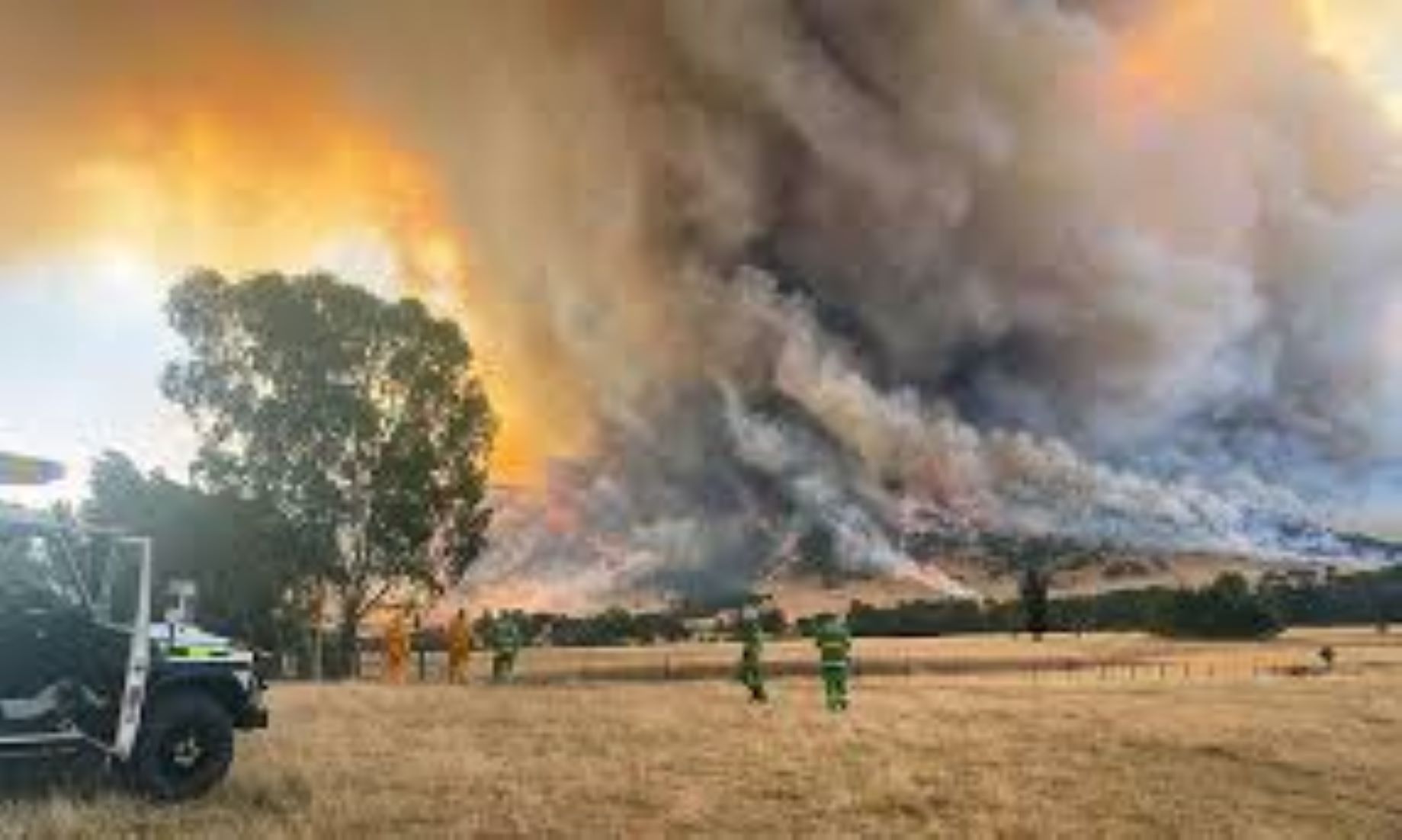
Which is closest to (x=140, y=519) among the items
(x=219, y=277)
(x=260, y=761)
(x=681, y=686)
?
(x=219, y=277)

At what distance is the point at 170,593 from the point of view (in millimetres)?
17578

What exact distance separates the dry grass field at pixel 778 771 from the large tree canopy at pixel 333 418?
104 feet

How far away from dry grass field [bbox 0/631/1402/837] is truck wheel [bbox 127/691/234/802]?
0.29 metres

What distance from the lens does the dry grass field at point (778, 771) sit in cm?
1792

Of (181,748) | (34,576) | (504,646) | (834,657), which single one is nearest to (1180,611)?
(504,646)

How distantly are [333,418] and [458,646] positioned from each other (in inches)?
835

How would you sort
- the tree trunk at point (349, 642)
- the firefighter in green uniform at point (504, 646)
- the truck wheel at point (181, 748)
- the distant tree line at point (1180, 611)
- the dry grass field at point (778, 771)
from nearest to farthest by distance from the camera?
1. the truck wheel at point (181, 748)
2. the dry grass field at point (778, 771)
3. the firefighter in green uniform at point (504, 646)
4. the tree trunk at point (349, 642)
5. the distant tree line at point (1180, 611)

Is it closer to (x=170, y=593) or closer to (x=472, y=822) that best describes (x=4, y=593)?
(x=170, y=593)

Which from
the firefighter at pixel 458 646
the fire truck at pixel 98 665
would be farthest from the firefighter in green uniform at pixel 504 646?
the fire truck at pixel 98 665

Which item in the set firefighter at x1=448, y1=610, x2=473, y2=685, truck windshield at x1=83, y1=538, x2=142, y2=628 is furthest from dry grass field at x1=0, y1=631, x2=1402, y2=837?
firefighter at x1=448, y1=610, x2=473, y2=685

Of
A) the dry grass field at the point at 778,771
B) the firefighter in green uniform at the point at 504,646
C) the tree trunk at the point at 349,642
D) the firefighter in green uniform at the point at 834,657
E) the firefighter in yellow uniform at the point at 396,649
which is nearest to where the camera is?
the dry grass field at the point at 778,771

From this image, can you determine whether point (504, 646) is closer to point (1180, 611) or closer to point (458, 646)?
point (458, 646)

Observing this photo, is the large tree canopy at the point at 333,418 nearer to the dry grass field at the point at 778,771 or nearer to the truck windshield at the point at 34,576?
the dry grass field at the point at 778,771

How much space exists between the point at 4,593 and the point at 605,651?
73124 mm
